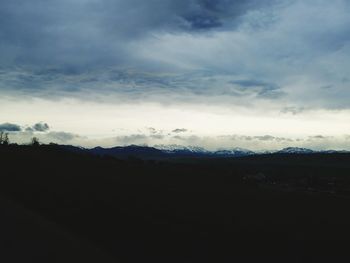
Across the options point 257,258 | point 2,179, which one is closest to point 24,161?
point 2,179

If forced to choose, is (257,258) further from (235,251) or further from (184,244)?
(184,244)

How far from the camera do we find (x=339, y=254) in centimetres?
1908

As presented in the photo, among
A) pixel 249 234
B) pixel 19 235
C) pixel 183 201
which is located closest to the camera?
pixel 19 235

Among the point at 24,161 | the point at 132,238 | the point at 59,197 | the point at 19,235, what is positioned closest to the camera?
the point at 19,235

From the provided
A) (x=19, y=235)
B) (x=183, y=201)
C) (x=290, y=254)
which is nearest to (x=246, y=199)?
(x=183, y=201)

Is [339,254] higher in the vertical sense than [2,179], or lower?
lower

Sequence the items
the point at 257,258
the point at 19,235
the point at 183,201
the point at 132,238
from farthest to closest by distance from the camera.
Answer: the point at 183,201 < the point at 132,238 < the point at 257,258 < the point at 19,235

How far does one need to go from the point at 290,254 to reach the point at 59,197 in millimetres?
14135

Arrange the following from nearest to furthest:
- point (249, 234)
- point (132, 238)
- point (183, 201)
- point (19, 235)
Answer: point (19, 235) → point (132, 238) → point (249, 234) → point (183, 201)

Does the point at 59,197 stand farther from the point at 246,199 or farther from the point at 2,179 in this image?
the point at 246,199

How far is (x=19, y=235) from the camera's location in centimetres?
1600

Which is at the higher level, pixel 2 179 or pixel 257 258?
pixel 2 179

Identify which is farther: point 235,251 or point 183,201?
point 183,201

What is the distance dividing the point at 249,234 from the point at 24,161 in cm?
3247
